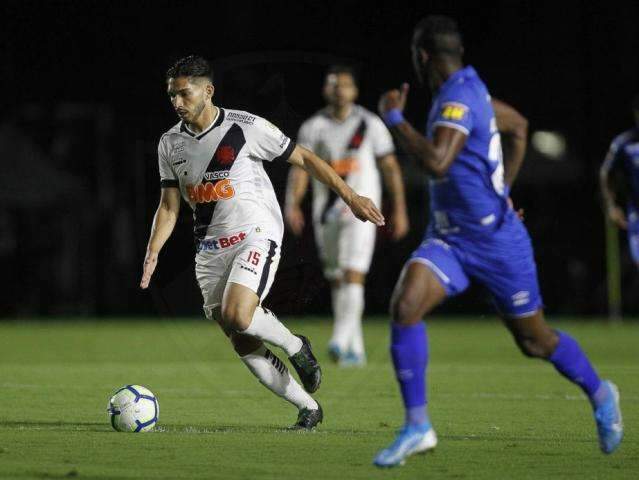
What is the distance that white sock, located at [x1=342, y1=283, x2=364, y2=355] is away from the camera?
13867 millimetres

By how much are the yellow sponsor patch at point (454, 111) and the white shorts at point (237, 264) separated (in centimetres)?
193

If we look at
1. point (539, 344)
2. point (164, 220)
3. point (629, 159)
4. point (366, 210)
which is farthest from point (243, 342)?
point (629, 159)

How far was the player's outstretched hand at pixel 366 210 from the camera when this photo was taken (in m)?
7.75

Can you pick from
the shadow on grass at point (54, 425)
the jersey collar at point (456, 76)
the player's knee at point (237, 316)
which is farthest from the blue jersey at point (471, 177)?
the shadow on grass at point (54, 425)

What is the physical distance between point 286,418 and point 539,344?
250 centimetres

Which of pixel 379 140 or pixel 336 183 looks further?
pixel 379 140

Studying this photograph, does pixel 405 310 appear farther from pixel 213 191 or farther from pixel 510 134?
pixel 213 191

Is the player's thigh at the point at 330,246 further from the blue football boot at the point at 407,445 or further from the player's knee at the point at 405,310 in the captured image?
the blue football boot at the point at 407,445

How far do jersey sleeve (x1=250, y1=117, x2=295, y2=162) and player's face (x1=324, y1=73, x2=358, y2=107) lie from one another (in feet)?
16.9

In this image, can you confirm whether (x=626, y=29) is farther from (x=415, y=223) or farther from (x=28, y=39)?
(x=28, y=39)

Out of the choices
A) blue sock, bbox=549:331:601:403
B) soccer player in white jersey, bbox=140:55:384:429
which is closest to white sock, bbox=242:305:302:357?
soccer player in white jersey, bbox=140:55:384:429

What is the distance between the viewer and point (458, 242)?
711 centimetres

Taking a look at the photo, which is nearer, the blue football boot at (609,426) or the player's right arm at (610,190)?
the blue football boot at (609,426)

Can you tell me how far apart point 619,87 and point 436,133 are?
22029 millimetres
